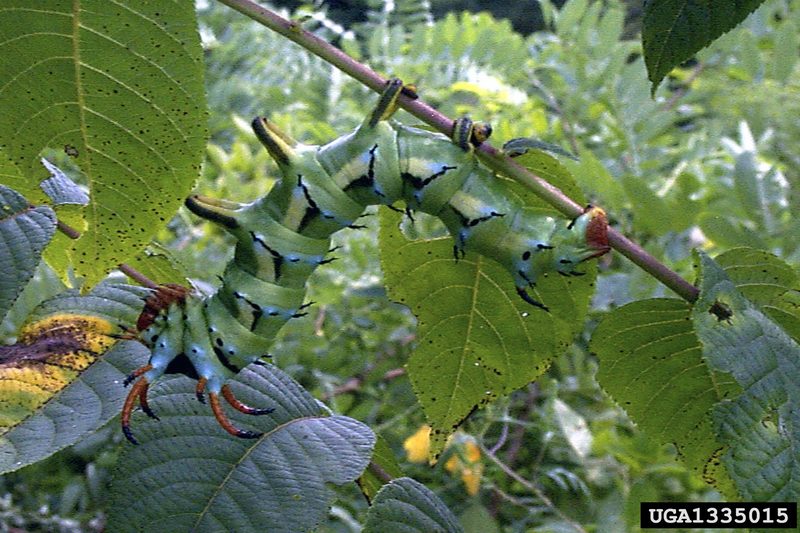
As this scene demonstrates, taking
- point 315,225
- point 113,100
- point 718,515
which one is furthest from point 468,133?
point 718,515

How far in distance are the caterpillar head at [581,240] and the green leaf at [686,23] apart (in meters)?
0.15

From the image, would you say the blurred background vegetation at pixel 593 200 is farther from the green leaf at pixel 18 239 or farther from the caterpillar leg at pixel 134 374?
the green leaf at pixel 18 239

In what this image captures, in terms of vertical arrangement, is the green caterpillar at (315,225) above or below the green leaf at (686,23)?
below

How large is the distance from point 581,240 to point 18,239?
1.65 feet

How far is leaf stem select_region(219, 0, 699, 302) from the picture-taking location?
2.25ft

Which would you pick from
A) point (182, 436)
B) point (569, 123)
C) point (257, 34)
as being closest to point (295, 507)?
point (182, 436)

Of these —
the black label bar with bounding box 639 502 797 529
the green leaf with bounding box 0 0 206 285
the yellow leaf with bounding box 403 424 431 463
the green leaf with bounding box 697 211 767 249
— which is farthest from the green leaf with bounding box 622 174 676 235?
the green leaf with bounding box 0 0 206 285

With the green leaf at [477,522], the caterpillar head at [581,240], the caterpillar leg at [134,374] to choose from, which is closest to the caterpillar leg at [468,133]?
the caterpillar head at [581,240]

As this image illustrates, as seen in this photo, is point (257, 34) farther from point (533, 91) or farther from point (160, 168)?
point (160, 168)

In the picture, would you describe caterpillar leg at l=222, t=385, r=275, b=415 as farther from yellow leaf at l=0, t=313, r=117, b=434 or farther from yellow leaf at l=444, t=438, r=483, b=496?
yellow leaf at l=444, t=438, r=483, b=496

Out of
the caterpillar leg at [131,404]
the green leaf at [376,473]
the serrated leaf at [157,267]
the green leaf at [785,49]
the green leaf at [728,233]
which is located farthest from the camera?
the green leaf at [785,49]

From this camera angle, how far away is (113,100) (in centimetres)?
62

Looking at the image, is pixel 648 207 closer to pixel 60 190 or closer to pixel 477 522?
pixel 477 522

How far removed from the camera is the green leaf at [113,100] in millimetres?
597
